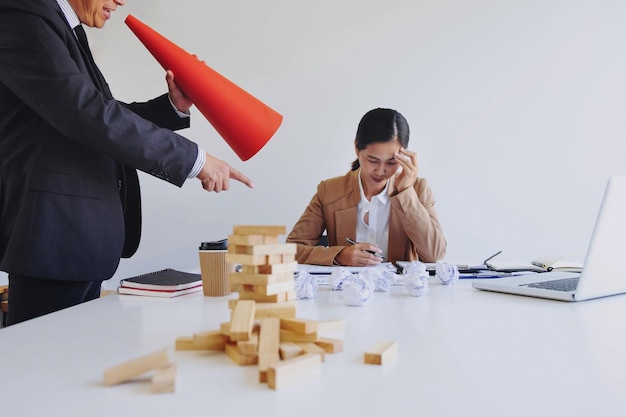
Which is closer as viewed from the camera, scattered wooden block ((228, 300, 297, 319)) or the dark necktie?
scattered wooden block ((228, 300, 297, 319))

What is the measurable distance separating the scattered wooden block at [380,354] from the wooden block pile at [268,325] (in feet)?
0.17

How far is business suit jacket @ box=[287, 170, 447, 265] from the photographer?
2.08m

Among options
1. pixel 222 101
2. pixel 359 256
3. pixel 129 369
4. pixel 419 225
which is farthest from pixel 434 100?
pixel 129 369

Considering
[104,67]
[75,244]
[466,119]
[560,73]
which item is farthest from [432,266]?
[104,67]

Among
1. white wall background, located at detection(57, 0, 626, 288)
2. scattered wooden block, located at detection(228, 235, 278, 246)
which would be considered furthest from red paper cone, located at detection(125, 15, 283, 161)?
white wall background, located at detection(57, 0, 626, 288)

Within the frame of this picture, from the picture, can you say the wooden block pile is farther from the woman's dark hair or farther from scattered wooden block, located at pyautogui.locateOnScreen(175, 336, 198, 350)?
the woman's dark hair

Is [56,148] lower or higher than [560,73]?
lower

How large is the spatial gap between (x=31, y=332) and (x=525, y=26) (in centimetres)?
290

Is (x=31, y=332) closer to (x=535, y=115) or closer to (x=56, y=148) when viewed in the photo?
(x=56, y=148)

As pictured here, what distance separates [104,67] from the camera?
3334mm

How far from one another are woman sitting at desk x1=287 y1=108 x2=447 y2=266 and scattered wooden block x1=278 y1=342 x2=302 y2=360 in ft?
4.50

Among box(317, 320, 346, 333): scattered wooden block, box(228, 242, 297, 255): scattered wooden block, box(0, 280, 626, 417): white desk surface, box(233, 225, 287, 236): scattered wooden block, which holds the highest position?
box(233, 225, 287, 236): scattered wooden block

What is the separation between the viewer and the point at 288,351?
63 centimetres

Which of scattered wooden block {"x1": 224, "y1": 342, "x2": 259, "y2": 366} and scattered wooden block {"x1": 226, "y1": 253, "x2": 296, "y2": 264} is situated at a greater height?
scattered wooden block {"x1": 226, "y1": 253, "x2": 296, "y2": 264}
